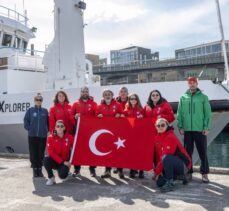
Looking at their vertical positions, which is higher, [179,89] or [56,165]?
[179,89]

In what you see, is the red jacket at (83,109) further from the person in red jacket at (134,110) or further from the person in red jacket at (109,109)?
the person in red jacket at (134,110)

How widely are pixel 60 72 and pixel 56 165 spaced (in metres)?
4.56

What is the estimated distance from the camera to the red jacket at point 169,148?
5094 mm

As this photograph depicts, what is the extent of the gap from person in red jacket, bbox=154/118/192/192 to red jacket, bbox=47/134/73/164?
4.57 feet

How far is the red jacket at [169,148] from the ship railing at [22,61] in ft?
21.2

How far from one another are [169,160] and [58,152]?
172cm

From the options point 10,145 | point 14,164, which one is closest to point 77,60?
point 10,145

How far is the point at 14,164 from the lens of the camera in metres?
7.24

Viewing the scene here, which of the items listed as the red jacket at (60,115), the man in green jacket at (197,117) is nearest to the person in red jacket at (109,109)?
the red jacket at (60,115)

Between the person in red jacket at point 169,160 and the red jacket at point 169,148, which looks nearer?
the person in red jacket at point 169,160

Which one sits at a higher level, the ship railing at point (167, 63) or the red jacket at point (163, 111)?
the ship railing at point (167, 63)

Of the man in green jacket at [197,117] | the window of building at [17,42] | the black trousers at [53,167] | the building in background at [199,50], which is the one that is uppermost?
the building in background at [199,50]

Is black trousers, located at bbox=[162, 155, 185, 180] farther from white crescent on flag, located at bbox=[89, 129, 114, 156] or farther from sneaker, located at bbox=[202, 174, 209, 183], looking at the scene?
white crescent on flag, located at bbox=[89, 129, 114, 156]

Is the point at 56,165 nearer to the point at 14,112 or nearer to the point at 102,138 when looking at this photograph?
the point at 102,138
